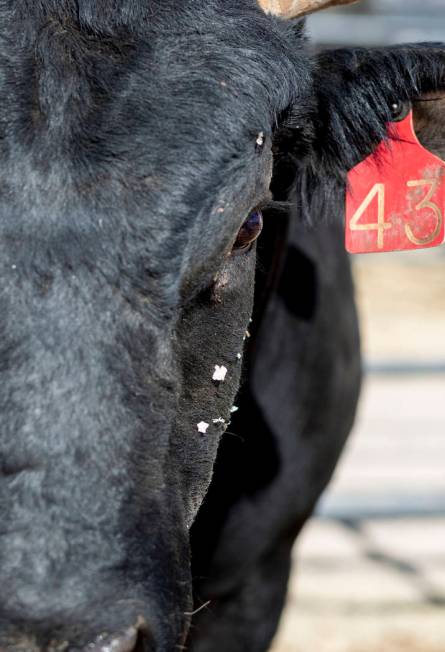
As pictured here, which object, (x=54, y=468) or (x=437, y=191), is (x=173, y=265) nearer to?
(x=54, y=468)

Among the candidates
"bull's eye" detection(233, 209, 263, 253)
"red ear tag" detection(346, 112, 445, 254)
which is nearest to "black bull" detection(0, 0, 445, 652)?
"bull's eye" detection(233, 209, 263, 253)

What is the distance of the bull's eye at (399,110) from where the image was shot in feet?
7.76

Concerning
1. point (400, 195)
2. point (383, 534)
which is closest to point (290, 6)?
point (400, 195)

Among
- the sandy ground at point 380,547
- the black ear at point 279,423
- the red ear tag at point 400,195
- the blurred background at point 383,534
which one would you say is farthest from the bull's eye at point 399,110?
the sandy ground at point 380,547

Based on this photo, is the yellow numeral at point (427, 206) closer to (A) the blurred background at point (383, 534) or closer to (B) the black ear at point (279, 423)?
(B) the black ear at point (279, 423)

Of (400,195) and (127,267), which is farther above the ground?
(400,195)

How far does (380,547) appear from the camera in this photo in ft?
16.9

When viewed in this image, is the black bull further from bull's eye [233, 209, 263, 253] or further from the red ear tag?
the red ear tag

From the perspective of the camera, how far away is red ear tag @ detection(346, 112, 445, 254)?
2.40 metres

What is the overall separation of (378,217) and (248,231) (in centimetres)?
49

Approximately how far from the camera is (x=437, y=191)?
2.42m

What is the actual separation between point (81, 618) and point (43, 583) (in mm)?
79

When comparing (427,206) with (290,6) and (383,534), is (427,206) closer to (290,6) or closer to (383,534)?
(290,6)

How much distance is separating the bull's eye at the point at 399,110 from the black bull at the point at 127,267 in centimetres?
4
